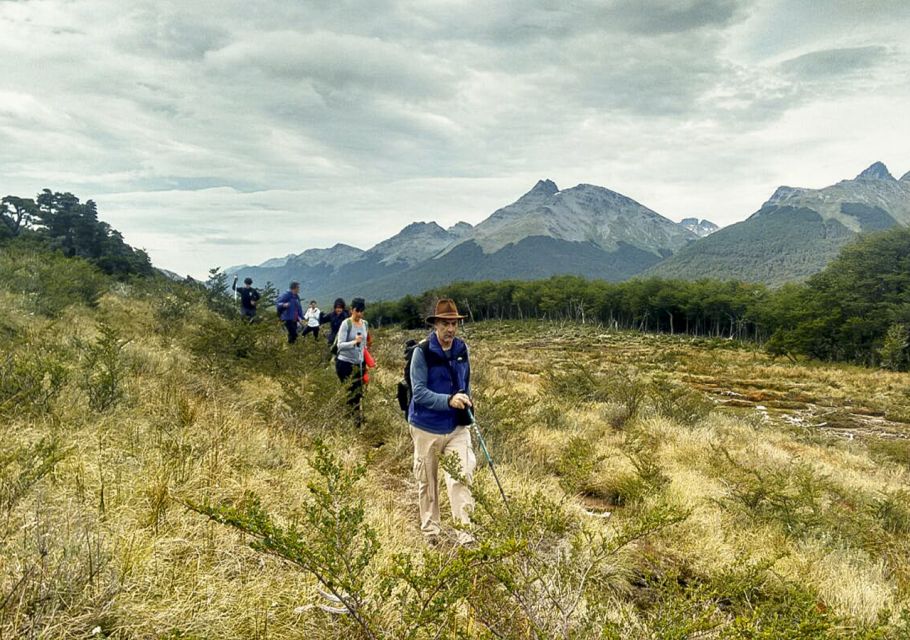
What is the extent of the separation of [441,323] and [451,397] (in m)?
0.65

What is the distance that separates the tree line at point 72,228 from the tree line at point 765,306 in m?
22.3

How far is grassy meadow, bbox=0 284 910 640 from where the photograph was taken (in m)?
2.12

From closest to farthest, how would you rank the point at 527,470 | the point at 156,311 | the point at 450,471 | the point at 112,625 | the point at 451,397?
the point at 112,625 < the point at 450,471 < the point at 451,397 < the point at 527,470 < the point at 156,311

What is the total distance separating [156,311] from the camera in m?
14.5

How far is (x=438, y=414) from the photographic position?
4039 mm

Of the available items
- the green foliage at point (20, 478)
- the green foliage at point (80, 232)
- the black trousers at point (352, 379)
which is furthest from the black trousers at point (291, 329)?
the green foliage at point (80, 232)

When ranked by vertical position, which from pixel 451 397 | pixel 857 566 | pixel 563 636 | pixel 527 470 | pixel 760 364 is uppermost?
pixel 451 397

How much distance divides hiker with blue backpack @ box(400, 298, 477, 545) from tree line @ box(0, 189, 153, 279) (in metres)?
33.7

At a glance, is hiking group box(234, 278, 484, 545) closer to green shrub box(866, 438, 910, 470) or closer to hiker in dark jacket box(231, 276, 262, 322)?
hiker in dark jacket box(231, 276, 262, 322)

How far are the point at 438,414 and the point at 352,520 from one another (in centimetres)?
186

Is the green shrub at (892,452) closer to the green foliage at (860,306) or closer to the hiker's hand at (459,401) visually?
the hiker's hand at (459,401)

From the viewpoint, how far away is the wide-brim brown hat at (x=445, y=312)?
3.90m

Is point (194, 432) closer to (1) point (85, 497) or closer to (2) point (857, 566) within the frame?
(1) point (85, 497)

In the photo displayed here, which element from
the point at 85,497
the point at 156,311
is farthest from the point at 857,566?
the point at 156,311
